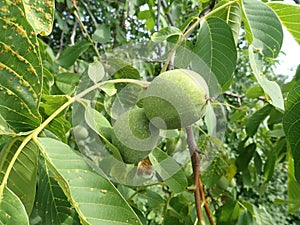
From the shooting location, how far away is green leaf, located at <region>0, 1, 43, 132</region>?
721 millimetres

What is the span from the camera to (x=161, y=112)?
0.82 metres

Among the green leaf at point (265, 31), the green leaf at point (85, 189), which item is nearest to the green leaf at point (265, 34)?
the green leaf at point (265, 31)

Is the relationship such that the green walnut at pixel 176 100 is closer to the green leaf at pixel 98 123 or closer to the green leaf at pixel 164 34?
the green leaf at pixel 98 123

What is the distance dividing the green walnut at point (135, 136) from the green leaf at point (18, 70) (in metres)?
0.18

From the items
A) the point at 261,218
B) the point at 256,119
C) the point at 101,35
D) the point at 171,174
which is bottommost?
the point at 261,218

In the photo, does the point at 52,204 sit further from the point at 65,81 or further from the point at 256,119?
the point at 256,119

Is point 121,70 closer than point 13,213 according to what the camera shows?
No

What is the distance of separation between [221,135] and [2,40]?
3.22 ft

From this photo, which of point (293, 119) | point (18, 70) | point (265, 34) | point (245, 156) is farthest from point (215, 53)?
point (245, 156)

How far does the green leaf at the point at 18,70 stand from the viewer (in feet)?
2.37

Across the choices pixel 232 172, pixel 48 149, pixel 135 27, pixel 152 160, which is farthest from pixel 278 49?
pixel 135 27

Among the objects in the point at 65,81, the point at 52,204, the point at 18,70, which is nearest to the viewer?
Result: the point at 18,70

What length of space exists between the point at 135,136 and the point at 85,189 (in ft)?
0.56

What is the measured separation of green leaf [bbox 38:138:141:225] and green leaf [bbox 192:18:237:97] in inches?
15.3
